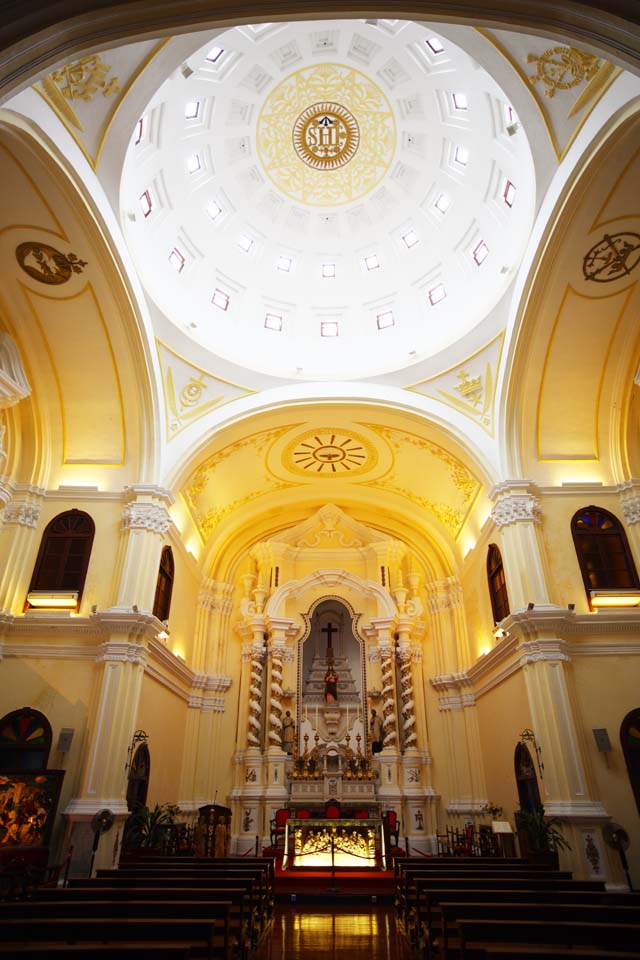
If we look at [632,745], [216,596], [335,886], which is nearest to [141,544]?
[216,596]

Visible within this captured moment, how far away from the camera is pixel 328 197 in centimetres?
1611

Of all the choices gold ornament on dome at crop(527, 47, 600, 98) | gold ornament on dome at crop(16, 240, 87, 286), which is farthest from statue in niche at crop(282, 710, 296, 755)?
gold ornament on dome at crop(527, 47, 600, 98)

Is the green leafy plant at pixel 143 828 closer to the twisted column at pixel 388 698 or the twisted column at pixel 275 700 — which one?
the twisted column at pixel 275 700

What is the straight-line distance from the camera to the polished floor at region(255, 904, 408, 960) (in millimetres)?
6961

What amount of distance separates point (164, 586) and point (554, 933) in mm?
11745

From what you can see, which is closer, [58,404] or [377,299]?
[58,404]

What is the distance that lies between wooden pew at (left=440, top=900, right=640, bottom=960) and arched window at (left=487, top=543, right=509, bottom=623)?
8.88 metres

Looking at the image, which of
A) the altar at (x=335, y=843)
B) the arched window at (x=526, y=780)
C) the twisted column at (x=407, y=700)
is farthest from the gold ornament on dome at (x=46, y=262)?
the twisted column at (x=407, y=700)

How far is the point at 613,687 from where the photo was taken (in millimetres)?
11500

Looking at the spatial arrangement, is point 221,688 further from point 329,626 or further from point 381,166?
point 381,166

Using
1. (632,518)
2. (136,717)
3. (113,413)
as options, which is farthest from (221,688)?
(632,518)

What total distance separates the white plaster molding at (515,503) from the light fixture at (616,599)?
1985 mm

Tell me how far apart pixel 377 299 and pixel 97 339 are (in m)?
7.60

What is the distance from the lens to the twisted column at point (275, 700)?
56.2 ft
